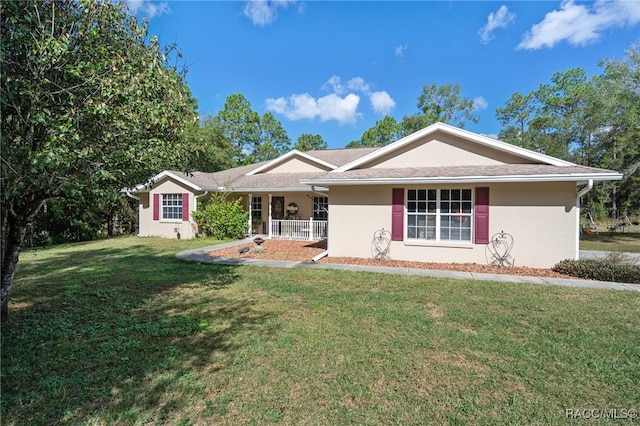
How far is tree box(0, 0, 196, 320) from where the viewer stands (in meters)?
3.07

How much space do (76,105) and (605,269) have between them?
11.4 m

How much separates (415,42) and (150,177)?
54.6ft

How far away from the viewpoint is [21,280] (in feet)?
23.6

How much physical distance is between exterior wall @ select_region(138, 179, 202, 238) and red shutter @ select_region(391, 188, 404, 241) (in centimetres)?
1124

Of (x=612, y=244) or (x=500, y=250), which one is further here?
(x=612, y=244)

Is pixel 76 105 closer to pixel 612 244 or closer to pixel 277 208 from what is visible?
pixel 277 208

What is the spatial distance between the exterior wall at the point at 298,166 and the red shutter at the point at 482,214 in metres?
9.73

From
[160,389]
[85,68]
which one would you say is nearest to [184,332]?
[160,389]

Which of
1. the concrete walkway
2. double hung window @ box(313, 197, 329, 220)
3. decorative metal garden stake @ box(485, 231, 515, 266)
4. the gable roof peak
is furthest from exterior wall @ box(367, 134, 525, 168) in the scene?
double hung window @ box(313, 197, 329, 220)

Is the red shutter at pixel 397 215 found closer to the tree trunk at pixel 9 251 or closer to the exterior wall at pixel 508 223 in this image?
the exterior wall at pixel 508 223

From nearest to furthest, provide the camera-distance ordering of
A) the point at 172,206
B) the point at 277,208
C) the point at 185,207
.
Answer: the point at 185,207, the point at 172,206, the point at 277,208

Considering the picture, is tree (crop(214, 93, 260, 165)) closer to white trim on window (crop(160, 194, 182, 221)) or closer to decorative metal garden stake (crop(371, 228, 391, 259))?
white trim on window (crop(160, 194, 182, 221))

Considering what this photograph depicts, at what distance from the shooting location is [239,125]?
36.4m

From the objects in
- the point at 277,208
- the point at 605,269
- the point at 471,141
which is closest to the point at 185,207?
the point at 277,208
